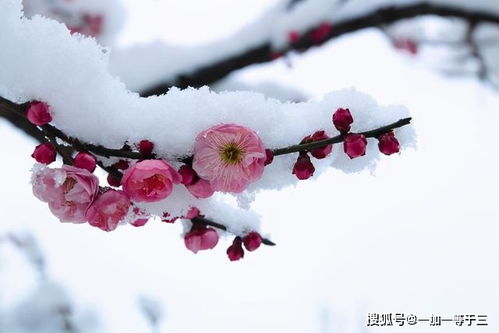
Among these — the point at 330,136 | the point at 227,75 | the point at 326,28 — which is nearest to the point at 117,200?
the point at 330,136

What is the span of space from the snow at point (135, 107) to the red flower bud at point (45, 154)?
40mm

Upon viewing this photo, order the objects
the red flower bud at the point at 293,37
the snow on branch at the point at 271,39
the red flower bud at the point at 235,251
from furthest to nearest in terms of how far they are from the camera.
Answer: the red flower bud at the point at 293,37 < the snow on branch at the point at 271,39 < the red flower bud at the point at 235,251

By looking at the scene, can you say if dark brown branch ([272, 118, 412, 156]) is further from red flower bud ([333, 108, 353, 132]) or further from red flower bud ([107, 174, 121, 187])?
red flower bud ([107, 174, 121, 187])

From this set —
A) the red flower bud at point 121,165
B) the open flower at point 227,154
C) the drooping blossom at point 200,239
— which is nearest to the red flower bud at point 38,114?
the red flower bud at point 121,165

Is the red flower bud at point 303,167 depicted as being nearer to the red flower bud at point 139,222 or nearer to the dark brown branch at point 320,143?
the dark brown branch at point 320,143

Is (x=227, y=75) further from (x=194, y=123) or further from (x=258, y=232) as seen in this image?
(x=194, y=123)

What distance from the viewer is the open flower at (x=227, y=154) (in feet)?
2.71

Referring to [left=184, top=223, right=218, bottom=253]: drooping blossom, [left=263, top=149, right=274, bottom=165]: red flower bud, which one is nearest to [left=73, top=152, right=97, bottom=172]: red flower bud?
[left=263, top=149, right=274, bottom=165]: red flower bud

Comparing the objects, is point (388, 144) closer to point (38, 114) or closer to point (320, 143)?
point (320, 143)

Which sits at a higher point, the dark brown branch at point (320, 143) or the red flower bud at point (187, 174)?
the dark brown branch at point (320, 143)

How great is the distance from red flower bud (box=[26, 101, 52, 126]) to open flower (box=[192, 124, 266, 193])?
0.24 metres

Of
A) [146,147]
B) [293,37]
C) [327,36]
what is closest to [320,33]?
[327,36]

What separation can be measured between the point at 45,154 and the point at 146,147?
0.56 ft

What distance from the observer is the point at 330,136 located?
93 cm
